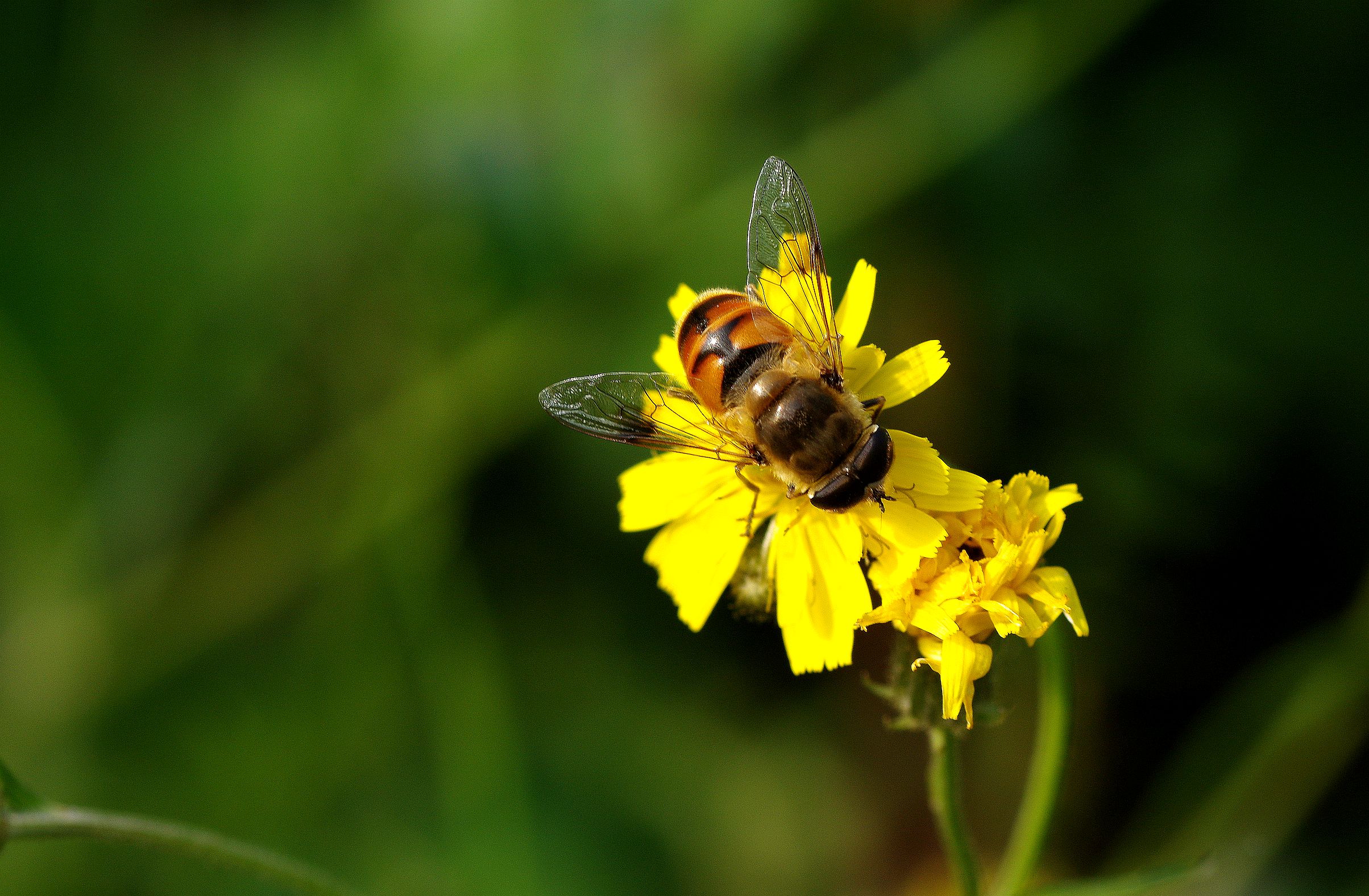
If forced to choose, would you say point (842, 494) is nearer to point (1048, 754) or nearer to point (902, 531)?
point (902, 531)

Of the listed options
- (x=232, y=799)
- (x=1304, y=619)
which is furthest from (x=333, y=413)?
(x=1304, y=619)

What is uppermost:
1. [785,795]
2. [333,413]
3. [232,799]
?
[333,413]

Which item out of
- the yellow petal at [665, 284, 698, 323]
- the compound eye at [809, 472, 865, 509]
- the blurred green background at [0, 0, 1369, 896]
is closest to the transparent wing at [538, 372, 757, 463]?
the yellow petal at [665, 284, 698, 323]

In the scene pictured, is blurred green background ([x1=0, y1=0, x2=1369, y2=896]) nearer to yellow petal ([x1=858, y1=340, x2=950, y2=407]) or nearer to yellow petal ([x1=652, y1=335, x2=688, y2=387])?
yellow petal ([x1=652, y1=335, x2=688, y2=387])

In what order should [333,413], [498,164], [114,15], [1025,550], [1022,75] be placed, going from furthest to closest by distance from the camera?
[114,15] < [333,413] < [498,164] < [1022,75] < [1025,550]

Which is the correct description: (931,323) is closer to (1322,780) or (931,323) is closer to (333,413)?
(1322,780)

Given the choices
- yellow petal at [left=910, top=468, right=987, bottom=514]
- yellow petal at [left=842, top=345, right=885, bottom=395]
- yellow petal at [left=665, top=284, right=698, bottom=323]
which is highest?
yellow petal at [left=665, top=284, right=698, bottom=323]
